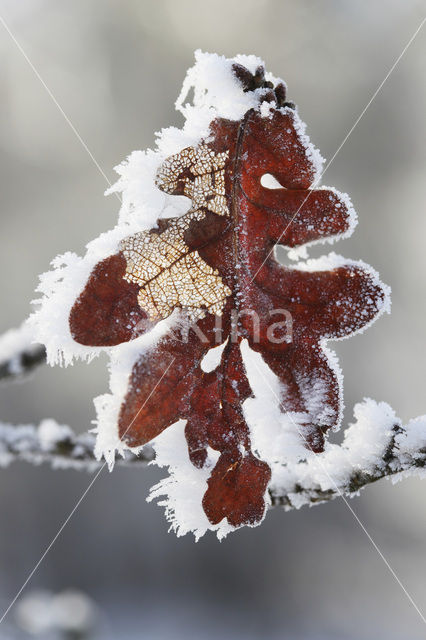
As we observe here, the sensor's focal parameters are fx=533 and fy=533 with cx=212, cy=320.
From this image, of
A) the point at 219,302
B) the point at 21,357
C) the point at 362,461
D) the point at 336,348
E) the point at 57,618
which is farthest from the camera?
the point at 336,348

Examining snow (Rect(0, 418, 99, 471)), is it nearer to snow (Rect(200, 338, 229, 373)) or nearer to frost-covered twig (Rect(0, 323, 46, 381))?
frost-covered twig (Rect(0, 323, 46, 381))

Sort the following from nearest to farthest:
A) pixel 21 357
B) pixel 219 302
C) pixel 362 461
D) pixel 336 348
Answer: pixel 219 302 < pixel 362 461 < pixel 21 357 < pixel 336 348

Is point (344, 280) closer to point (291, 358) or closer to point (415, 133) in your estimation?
point (291, 358)

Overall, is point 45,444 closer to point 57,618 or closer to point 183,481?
point 183,481

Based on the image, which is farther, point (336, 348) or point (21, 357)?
point (336, 348)

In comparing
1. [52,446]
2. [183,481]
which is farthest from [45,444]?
[183,481]

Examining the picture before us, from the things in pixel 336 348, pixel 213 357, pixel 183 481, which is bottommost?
pixel 183 481
